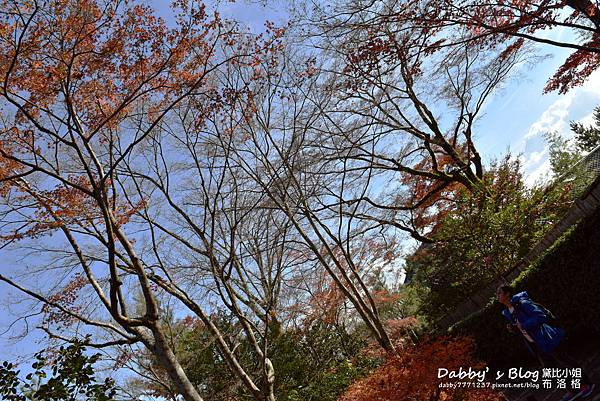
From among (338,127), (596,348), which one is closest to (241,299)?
(338,127)

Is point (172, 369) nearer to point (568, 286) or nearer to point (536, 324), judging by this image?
point (536, 324)

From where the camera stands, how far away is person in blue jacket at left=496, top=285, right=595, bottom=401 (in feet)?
12.2

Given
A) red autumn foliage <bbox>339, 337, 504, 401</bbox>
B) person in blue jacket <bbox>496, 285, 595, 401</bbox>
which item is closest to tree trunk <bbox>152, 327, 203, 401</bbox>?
red autumn foliage <bbox>339, 337, 504, 401</bbox>

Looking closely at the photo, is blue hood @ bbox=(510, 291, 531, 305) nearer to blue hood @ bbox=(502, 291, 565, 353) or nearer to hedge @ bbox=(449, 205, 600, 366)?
blue hood @ bbox=(502, 291, 565, 353)

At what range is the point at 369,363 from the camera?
1061cm

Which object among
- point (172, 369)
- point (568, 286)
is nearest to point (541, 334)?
point (568, 286)

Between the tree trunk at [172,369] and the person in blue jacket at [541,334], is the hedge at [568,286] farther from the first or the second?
the tree trunk at [172,369]

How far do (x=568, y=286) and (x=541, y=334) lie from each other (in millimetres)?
1965

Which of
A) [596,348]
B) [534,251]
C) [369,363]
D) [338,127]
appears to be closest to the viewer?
[596,348]

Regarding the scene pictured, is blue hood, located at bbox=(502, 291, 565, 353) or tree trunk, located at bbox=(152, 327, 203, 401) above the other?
tree trunk, located at bbox=(152, 327, 203, 401)

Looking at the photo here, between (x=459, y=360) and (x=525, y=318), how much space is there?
1.45 m

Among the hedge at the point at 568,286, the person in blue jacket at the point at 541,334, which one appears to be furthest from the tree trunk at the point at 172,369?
the hedge at the point at 568,286

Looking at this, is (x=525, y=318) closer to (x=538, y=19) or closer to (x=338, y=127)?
(x=538, y=19)

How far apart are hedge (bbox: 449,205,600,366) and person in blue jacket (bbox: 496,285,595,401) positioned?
4.86 feet
